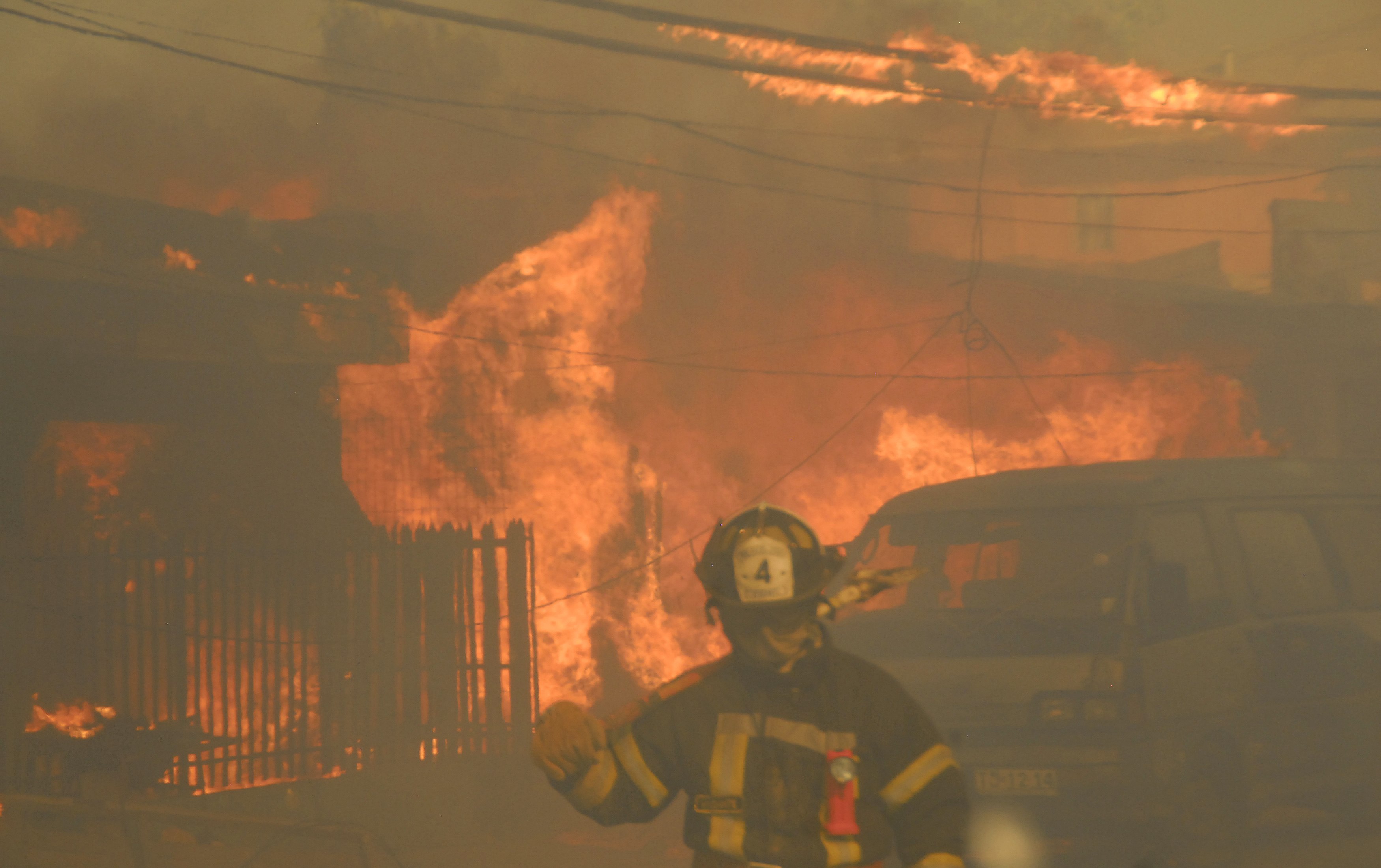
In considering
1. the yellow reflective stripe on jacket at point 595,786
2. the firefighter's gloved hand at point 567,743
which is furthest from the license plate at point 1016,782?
the firefighter's gloved hand at point 567,743

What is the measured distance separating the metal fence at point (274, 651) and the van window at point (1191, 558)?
4891mm

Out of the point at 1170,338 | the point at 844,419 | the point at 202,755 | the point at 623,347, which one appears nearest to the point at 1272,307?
the point at 1170,338

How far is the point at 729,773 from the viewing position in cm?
249

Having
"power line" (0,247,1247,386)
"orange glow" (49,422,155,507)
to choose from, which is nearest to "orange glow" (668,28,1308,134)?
"power line" (0,247,1247,386)

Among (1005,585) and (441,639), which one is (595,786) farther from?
(441,639)

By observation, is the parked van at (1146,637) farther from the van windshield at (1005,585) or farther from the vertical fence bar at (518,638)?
the vertical fence bar at (518,638)

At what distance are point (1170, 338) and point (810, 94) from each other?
6.92 m

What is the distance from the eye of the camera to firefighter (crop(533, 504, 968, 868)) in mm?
2395

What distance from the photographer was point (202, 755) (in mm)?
8781

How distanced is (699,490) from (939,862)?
15649 millimetres

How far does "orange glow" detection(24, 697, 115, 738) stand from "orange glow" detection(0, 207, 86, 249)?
16.5ft

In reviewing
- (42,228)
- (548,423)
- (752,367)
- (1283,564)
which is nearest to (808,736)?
(1283,564)

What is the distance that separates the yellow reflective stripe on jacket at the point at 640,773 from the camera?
255 centimetres

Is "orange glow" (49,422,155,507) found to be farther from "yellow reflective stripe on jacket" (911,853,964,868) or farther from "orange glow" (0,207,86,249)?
"yellow reflective stripe on jacket" (911,853,964,868)
